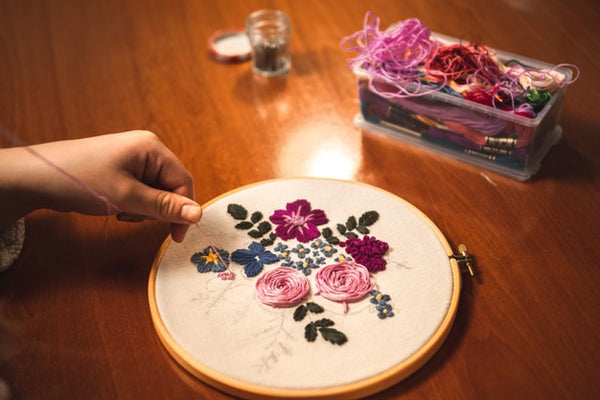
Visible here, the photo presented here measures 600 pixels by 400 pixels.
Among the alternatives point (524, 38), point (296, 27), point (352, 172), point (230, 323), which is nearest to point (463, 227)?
point (352, 172)

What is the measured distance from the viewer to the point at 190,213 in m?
0.83

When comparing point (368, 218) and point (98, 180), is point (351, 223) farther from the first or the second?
point (98, 180)

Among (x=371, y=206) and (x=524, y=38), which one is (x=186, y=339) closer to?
(x=371, y=206)

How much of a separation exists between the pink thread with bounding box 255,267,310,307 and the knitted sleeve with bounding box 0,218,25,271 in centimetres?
37

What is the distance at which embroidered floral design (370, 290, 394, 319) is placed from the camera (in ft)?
2.49

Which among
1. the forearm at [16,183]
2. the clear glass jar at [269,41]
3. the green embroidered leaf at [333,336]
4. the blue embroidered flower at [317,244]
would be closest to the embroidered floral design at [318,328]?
the green embroidered leaf at [333,336]

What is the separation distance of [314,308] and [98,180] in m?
0.34

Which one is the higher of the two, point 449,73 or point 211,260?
point 449,73

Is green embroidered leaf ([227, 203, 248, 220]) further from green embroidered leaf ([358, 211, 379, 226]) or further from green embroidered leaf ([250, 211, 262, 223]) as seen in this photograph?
green embroidered leaf ([358, 211, 379, 226])

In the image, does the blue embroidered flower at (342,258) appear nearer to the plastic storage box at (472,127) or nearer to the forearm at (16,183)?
the plastic storage box at (472,127)

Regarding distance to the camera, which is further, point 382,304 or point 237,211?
point 237,211

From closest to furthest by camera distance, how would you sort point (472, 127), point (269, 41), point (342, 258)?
point (342, 258) → point (472, 127) → point (269, 41)

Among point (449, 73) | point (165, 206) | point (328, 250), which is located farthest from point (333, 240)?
point (449, 73)

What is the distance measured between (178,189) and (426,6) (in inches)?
33.1
